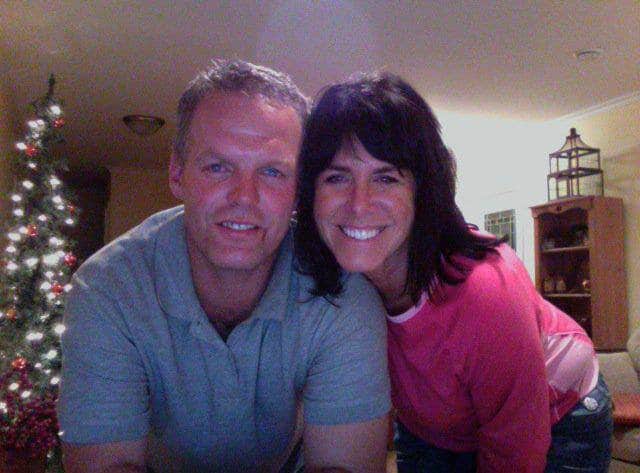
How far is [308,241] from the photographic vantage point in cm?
143

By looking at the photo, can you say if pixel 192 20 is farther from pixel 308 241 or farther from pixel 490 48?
pixel 308 241

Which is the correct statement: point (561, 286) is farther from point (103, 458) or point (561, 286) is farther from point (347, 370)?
point (103, 458)

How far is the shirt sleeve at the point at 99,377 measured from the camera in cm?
112

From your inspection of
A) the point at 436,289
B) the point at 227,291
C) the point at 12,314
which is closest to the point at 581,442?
the point at 436,289

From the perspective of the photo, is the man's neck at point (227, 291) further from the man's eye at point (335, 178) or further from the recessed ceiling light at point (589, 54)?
the recessed ceiling light at point (589, 54)

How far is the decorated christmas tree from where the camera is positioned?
11.6 ft

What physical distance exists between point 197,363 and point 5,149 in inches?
161

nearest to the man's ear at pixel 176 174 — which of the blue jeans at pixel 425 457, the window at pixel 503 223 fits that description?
the blue jeans at pixel 425 457

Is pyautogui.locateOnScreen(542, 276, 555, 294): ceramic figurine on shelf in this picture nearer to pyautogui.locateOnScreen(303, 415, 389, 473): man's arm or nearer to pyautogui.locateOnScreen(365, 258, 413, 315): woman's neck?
pyautogui.locateOnScreen(365, 258, 413, 315): woman's neck

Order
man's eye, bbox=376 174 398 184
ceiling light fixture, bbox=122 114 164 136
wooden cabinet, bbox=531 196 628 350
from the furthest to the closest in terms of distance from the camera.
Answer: ceiling light fixture, bbox=122 114 164 136 → wooden cabinet, bbox=531 196 628 350 → man's eye, bbox=376 174 398 184

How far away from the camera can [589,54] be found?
12.2 feet

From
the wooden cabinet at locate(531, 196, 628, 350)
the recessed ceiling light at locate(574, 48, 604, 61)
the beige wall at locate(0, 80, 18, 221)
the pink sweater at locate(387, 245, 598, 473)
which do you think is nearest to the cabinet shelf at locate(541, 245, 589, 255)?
the wooden cabinet at locate(531, 196, 628, 350)

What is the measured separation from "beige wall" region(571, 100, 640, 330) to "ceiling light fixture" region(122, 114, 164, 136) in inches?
141

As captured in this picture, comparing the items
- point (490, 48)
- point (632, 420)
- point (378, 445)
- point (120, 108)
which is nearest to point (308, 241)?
point (378, 445)
